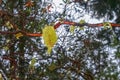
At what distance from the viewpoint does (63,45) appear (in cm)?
543

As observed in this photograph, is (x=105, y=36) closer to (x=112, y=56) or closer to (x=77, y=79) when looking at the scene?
(x=112, y=56)

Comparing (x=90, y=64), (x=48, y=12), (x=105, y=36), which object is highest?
(x=48, y=12)

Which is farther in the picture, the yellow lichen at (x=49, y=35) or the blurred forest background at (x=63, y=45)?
the blurred forest background at (x=63, y=45)

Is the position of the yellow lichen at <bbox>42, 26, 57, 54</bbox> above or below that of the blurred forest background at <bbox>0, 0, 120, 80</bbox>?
above

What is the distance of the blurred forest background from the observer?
16.3ft

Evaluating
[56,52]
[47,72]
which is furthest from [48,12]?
[47,72]

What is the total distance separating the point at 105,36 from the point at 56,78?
125cm

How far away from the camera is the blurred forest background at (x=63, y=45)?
4973mm

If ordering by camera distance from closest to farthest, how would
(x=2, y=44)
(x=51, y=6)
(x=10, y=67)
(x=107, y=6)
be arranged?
(x=10, y=67) → (x=2, y=44) → (x=107, y=6) → (x=51, y=6)

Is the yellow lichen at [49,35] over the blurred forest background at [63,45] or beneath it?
over

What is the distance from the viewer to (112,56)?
233 inches

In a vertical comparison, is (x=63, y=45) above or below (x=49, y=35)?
below

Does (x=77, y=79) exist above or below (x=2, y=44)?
below

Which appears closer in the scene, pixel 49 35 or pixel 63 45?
pixel 49 35
